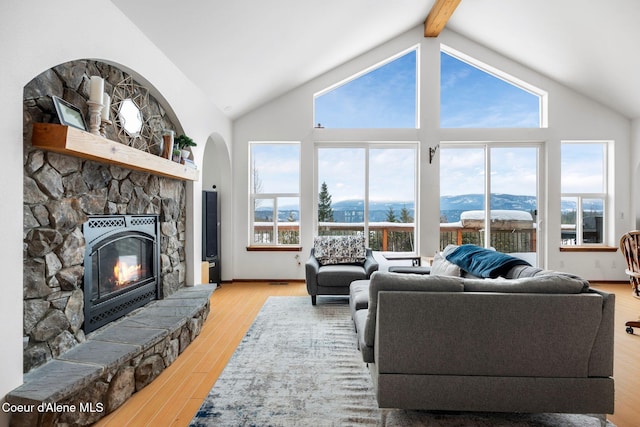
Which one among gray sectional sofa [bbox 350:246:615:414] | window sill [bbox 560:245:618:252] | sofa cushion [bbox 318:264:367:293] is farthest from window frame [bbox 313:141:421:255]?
gray sectional sofa [bbox 350:246:615:414]

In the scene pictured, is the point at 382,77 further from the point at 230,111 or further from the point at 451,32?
the point at 230,111

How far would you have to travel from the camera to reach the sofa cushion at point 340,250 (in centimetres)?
434

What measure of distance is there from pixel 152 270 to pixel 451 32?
18.0 ft

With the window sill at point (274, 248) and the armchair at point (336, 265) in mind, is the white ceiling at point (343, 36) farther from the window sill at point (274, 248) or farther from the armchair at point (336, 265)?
the armchair at point (336, 265)

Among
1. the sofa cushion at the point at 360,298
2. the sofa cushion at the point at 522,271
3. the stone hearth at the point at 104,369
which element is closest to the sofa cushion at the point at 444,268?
the sofa cushion at the point at 522,271

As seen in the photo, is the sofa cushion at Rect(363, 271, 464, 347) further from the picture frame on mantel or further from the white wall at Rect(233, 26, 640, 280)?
the white wall at Rect(233, 26, 640, 280)

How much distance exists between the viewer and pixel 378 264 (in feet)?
13.4

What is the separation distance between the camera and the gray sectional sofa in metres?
1.66

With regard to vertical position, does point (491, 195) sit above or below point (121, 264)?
above

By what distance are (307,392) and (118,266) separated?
171cm

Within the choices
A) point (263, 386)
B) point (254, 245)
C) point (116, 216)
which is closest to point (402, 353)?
point (263, 386)

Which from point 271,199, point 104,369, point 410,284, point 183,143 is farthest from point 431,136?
point 104,369

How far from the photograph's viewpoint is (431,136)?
17.3 feet

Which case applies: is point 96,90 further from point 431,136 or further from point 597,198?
point 597,198
